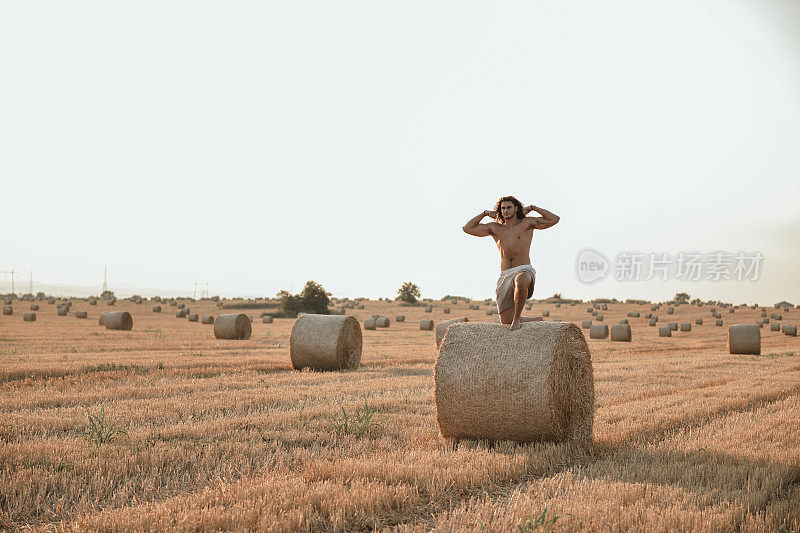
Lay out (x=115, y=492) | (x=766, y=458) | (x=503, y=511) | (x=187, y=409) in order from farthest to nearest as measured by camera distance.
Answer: (x=187, y=409) < (x=766, y=458) < (x=115, y=492) < (x=503, y=511)

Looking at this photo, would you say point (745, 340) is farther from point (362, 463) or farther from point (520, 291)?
point (362, 463)

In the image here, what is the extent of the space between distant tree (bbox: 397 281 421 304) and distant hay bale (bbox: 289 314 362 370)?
219ft

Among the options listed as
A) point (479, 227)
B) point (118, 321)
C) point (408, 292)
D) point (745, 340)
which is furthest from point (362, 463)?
point (408, 292)

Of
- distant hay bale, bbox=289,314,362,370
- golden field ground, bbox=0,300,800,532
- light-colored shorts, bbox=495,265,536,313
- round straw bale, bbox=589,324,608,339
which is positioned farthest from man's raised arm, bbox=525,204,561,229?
round straw bale, bbox=589,324,608,339

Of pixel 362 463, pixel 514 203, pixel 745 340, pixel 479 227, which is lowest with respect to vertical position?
pixel 362 463

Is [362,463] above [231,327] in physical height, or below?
below

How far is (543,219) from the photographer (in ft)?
27.7

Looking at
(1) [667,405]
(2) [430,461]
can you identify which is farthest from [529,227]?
(1) [667,405]

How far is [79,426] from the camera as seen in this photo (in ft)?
25.1

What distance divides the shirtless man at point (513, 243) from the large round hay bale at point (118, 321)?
27.9 metres

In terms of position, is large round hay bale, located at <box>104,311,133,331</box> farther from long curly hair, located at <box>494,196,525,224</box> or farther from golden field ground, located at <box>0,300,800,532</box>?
long curly hair, located at <box>494,196,525,224</box>

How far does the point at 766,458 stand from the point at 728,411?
3535 mm

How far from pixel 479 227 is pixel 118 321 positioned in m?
28.0

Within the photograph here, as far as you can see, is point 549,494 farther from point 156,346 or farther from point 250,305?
point 250,305
